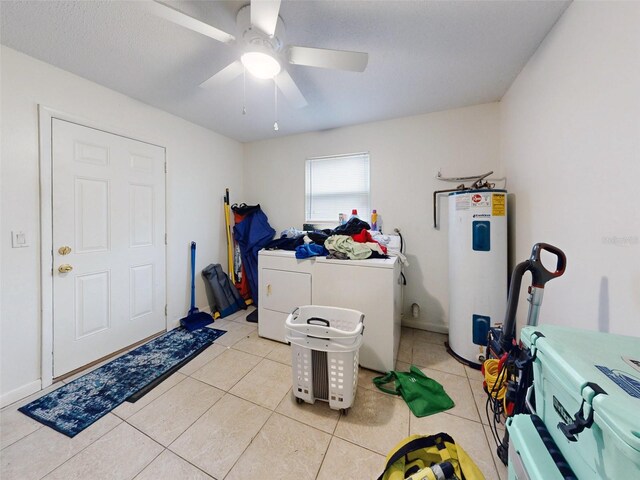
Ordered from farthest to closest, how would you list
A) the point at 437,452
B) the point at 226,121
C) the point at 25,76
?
the point at 226,121
the point at 25,76
the point at 437,452

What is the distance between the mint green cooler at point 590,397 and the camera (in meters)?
0.41

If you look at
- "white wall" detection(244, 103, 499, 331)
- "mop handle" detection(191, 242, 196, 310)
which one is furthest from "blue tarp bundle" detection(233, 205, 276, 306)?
"white wall" detection(244, 103, 499, 331)

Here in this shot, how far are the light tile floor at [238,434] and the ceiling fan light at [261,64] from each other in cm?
219

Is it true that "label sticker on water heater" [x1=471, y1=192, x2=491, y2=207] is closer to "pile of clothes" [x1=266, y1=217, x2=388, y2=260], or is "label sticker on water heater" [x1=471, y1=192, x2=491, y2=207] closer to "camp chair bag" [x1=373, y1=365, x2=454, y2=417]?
"pile of clothes" [x1=266, y1=217, x2=388, y2=260]

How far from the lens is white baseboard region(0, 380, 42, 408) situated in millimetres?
1545

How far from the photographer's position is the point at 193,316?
9.05ft

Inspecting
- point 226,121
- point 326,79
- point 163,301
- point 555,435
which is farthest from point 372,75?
point 163,301

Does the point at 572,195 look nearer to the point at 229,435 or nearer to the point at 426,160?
the point at 426,160

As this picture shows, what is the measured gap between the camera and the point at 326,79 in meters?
1.91

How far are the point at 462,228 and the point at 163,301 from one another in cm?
313

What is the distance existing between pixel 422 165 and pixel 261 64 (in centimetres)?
192

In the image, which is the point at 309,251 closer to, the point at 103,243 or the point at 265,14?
the point at 265,14

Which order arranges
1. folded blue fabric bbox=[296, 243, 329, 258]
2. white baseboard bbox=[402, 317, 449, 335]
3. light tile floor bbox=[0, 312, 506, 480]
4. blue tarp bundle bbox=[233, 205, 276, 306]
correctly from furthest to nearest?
blue tarp bundle bbox=[233, 205, 276, 306], white baseboard bbox=[402, 317, 449, 335], folded blue fabric bbox=[296, 243, 329, 258], light tile floor bbox=[0, 312, 506, 480]

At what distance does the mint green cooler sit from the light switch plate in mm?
2923
